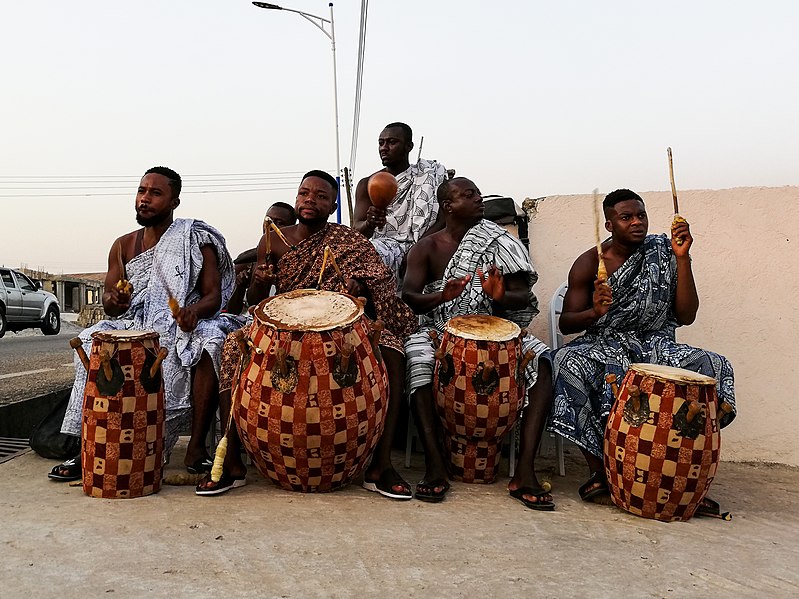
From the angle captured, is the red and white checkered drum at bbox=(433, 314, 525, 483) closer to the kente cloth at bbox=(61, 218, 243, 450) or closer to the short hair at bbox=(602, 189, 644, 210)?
the short hair at bbox=(602, 189, 644, 210)

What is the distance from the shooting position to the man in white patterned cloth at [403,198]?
15.5 feet

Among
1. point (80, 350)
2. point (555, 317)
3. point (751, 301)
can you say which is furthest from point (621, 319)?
point (80, 350)

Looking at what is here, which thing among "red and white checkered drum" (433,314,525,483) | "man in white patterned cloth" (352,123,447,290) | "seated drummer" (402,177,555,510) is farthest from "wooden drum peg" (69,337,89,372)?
"man in white patterned cloth" (352,123,447,290)

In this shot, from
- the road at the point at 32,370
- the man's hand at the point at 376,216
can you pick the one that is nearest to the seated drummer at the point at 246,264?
the man's hand at the point at 376,216

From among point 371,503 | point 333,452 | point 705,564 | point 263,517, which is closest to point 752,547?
point 705,564

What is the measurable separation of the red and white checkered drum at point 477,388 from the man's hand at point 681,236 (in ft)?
3.04

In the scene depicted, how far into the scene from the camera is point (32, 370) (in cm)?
764

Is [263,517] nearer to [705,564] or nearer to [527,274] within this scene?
[705,564]

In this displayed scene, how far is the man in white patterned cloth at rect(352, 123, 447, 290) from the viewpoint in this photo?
15.5 feet

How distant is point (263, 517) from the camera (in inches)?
103

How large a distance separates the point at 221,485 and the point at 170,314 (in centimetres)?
95

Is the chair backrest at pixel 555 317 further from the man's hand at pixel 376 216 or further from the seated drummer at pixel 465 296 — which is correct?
the man's hand at pixel 376 216

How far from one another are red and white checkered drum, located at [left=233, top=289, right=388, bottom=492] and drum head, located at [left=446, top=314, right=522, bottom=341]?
0.44 m

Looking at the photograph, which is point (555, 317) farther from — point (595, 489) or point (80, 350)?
point (80, 350)
